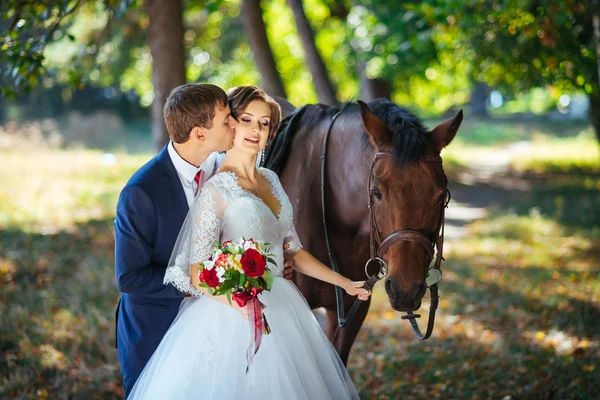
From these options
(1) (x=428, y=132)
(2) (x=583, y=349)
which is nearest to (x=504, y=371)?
(2) (x=583, y=349)

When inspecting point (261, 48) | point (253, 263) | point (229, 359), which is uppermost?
point (261, 48)

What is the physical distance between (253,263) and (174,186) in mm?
722

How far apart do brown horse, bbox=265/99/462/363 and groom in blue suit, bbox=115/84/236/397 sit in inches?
30.0

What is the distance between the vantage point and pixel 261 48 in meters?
10.2

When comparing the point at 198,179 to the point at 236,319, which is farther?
the point at 198,179

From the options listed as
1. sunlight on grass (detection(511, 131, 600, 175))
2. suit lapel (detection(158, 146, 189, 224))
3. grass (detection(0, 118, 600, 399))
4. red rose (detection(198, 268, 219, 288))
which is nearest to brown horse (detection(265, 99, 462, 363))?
red rose (detection(198, 268, 219, 288))

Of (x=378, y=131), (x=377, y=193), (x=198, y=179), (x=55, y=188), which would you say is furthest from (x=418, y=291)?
(x=55, y=188)

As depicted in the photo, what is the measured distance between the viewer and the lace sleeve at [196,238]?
2.70m

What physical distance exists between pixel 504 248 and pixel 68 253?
7.06 metres

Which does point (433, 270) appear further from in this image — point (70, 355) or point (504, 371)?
point (70, 355)

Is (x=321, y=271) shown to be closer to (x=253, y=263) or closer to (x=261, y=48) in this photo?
(x=253, y=263)

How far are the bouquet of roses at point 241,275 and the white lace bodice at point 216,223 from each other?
0.12 meters

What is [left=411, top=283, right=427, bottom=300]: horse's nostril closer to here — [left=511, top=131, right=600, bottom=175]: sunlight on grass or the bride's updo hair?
the bride's updo hair

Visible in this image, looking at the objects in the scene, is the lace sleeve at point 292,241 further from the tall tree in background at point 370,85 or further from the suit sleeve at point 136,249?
the tall tree in background at point 370,85
